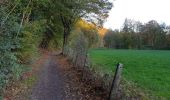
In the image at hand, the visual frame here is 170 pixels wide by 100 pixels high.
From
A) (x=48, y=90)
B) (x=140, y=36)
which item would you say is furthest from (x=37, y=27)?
(x=140, y=36)

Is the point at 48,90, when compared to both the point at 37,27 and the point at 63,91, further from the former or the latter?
the point at 37,27

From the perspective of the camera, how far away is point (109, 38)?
452 ft

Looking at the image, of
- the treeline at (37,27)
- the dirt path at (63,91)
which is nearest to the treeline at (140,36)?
the treeline at (37,27)

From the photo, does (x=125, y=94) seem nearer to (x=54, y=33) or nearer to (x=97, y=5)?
(x=97, y=5)

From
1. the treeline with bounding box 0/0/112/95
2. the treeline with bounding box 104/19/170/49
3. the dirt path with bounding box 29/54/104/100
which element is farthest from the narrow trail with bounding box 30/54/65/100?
the treeline with bounding box 104/19/170/49

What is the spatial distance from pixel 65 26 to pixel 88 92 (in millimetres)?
38764

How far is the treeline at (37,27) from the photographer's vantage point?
1241 centimetres

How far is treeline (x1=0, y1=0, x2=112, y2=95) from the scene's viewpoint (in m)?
12.4

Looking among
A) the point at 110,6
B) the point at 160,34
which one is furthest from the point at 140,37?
the point at 110,6

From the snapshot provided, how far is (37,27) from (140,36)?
106065mm

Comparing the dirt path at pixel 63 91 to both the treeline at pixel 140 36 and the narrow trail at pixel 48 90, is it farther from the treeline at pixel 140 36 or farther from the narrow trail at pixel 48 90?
the treeline at pixel 140 36

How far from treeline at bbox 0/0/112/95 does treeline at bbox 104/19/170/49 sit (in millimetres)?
54031

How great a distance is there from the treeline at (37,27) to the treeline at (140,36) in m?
54.0

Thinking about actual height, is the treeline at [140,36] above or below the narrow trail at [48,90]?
above
